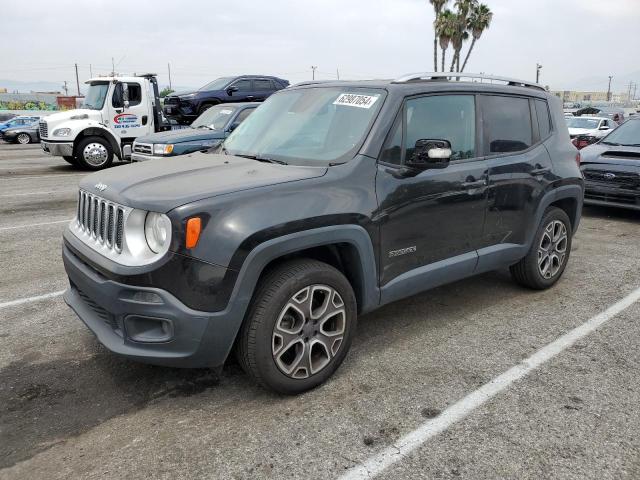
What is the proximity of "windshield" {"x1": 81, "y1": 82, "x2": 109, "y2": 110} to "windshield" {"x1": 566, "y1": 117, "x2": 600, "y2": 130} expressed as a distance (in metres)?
13.7

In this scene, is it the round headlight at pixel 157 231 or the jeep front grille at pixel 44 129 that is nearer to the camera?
the round headlight at pixel 157 231

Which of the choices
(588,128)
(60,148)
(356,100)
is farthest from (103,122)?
(588,128)

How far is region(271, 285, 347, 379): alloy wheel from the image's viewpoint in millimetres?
2943

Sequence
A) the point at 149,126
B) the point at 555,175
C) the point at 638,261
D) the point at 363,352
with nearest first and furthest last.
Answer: the point at 363,352
the point at 555,175
the point at 638,261
the point at 149,126

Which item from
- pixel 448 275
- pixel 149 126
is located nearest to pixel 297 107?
pixel 448 275

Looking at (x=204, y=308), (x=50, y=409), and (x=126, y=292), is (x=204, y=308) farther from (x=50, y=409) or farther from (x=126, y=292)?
(x=50, y=409)

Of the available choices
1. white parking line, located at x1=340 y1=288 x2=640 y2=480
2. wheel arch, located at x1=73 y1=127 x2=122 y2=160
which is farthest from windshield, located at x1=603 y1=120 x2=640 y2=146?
wheel arch, located at x1=73 y1=127 x2=122 y2=160

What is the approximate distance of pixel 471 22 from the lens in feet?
132

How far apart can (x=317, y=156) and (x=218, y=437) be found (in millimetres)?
1767

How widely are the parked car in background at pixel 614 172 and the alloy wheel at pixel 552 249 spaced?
3533 millimetres

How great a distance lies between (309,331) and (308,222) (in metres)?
0.62

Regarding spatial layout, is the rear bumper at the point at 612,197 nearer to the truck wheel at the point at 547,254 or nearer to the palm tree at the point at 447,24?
the truck wheel at the point at 547,254

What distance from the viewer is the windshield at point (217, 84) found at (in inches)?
664

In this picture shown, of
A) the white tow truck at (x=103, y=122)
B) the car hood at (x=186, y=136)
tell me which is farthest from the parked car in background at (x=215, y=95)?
the car hood at (x=186, y=136)
